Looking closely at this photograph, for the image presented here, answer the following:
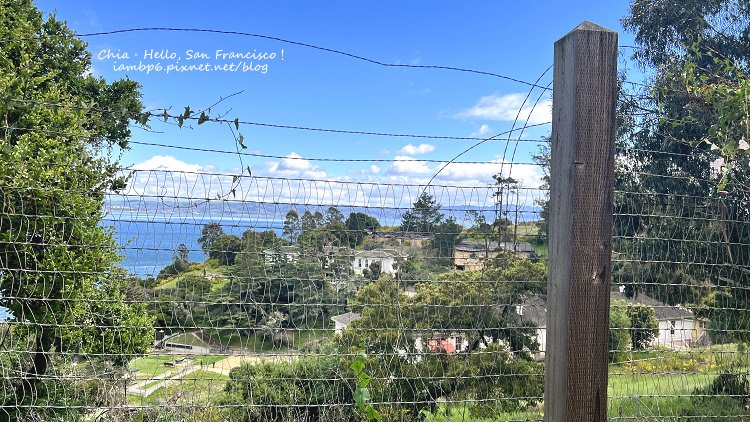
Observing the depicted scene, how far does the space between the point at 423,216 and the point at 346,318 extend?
0.61 metres

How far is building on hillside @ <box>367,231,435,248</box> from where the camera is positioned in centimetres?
236

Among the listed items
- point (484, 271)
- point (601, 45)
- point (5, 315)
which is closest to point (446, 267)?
point (484, 271)

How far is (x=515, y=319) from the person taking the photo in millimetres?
2543

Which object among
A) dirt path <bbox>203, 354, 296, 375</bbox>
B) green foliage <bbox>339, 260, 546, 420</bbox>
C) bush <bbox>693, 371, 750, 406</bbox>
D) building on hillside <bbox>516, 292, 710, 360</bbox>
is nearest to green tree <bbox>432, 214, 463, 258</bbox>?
green foliage <bbox>339, 260, 546, 420</bbox>

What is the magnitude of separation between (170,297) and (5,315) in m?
0.96

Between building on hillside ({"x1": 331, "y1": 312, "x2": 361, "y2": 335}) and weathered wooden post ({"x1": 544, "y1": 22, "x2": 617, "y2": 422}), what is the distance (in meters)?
1.11

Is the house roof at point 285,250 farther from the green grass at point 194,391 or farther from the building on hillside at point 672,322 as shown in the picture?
the building on hillside at point 672,322

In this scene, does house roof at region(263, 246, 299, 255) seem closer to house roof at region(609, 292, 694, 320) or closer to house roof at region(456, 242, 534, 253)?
house roof at region(456, 242, 534, 253)

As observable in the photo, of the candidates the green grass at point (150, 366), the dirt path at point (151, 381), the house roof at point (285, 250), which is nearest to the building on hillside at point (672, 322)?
the house roof at point (285, 250)

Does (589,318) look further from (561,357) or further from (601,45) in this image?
(601,45)

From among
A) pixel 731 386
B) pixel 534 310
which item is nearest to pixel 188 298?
pixel 534 310

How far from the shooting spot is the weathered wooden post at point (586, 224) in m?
1.40

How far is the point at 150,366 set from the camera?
246cm

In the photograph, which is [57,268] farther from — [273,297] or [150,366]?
[273,297]
